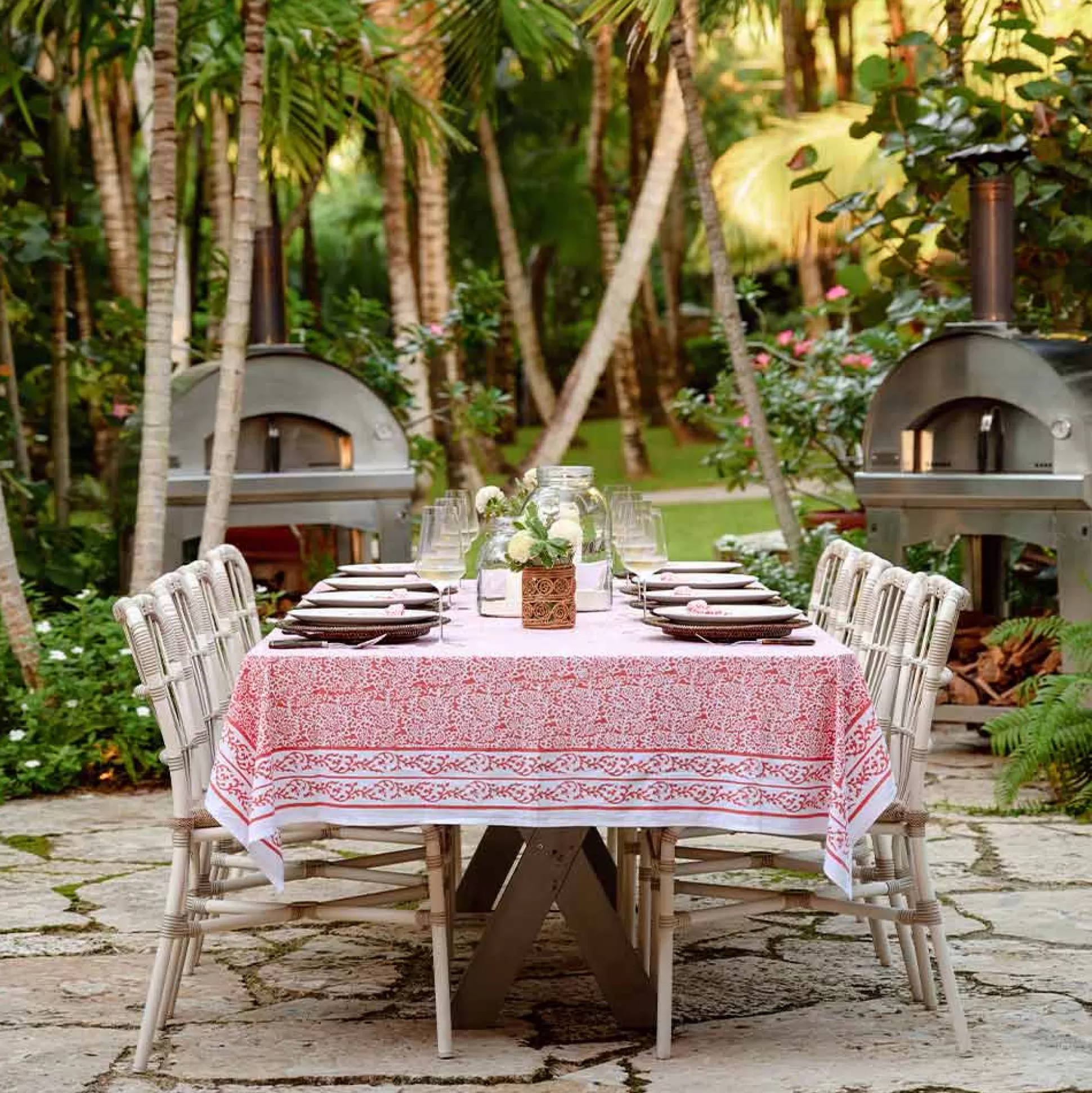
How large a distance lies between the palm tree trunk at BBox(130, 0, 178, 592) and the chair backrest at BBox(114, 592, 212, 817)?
2653 millimetres

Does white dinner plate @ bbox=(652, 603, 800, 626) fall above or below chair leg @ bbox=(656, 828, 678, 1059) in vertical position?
above

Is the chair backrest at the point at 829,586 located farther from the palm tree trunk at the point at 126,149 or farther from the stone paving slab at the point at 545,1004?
the palm tree trunk at the point at 126,149

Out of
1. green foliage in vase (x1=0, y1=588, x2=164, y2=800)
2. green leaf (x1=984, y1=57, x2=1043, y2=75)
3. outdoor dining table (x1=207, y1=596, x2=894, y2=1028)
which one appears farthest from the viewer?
green leaf (x1=984, y1=57, x2=1043, y2=75)

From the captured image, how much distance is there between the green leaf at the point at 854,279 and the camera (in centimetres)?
841

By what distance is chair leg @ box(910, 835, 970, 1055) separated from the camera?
360 cm

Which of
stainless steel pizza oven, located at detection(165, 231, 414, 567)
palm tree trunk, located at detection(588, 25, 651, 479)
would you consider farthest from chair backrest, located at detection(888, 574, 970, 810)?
palm tree trunk, located at detection(588, 25, 651, 479)

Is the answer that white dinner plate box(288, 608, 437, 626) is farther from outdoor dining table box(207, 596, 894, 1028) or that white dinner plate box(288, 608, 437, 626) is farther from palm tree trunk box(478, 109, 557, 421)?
palm tree trunk box(478, 109, 557, 421)

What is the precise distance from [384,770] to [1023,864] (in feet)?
7.95

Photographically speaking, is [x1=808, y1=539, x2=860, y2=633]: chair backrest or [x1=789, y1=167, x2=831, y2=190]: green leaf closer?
[x1=808, y1=539, x2=860, y2=633]: chair backrest

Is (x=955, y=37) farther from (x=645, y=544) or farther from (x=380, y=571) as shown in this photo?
(x=380, y=571)

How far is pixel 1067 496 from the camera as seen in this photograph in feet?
20.9

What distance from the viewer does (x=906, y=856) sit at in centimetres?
388

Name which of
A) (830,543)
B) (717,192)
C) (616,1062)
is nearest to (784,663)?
(616,1062)

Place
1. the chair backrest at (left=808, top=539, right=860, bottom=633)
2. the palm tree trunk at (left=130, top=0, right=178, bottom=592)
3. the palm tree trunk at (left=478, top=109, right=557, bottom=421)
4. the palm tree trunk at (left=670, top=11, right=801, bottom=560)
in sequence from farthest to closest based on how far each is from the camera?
the palm tree trunk at (left=478, top=109, right=557, bottom=421) < the palm tree trunk at (left=670, top=11, right=801, bottom=560) < the palm tree trunk at (left=130, top=0, right=178, bottom=592) < the chair backrest at (left=808, top=539, right=860, bottom=633)
